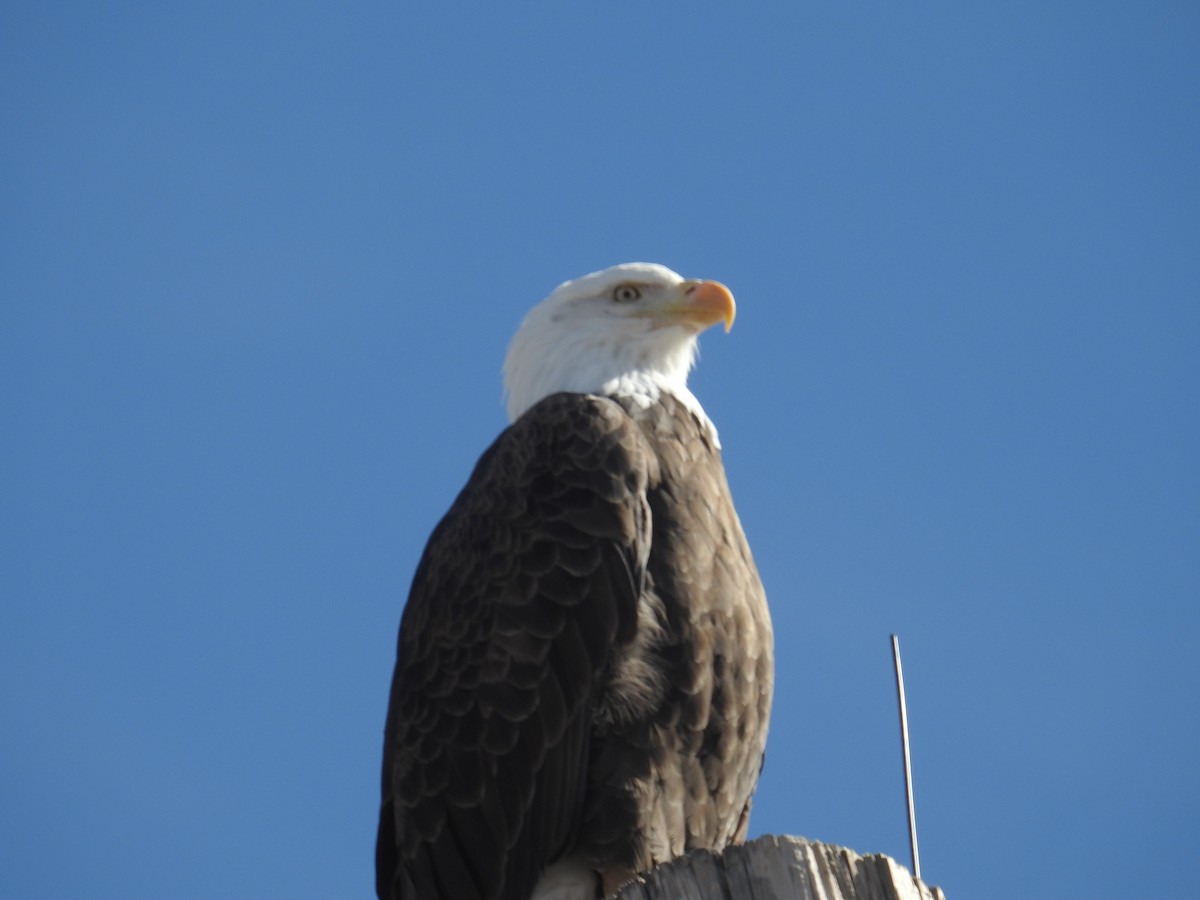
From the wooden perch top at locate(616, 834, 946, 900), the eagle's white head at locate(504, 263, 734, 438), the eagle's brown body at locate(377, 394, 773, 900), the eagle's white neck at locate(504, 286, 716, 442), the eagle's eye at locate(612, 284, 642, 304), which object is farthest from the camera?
the eagle's eye at locate(612, 284, 642, 304)

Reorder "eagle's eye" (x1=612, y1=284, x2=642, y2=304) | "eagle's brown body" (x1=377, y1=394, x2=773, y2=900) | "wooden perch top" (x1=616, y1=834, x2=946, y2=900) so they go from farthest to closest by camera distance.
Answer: "eagle's eye" (x1=612, y1=284, x2=642, y2=304) → "eagle's brown body" (x1=377, y1=394, x2=773, y2=900) → "wooden perch top" (x1=616, y1=834, x2=946, y2=900)

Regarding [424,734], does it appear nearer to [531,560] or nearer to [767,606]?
[531,560]

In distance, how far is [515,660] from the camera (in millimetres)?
4953

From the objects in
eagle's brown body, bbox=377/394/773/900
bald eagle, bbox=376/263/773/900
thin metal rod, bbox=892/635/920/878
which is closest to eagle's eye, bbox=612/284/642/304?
bald eagle, bbox=376/263/773/900

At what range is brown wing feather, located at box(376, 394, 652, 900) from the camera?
479 centimetres

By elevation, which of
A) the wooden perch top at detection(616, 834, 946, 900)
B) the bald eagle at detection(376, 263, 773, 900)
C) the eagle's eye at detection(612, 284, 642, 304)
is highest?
the eagle's eye at detection(612, 284, 642, 304)

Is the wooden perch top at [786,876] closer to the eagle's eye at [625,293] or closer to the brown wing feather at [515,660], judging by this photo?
the brown wing feather at [515,660]

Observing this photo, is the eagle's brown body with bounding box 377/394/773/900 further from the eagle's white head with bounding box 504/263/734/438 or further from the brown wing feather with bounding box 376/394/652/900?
the eagle's white head with bounding box 504/263/734/438

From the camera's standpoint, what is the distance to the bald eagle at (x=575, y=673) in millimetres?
4730

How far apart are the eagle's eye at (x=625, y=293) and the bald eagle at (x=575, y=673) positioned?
2.38 feet

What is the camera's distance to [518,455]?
5344 mm

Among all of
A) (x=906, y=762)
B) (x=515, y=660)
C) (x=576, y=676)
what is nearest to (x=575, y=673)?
(x=576, y=676)

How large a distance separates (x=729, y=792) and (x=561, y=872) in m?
0.59

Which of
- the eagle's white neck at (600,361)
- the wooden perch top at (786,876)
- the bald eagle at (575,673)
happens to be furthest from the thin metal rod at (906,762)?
the eagle's white neck at (600,361)
